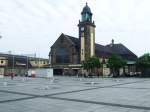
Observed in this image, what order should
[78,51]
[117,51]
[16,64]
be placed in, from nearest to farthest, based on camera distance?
[78,51]
[16,64]
[117,51]

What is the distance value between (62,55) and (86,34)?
12982mm

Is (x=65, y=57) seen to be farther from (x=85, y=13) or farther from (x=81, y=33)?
(x=85, y=13)

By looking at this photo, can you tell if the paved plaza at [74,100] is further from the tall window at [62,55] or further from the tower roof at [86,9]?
the tall window at [62,55]

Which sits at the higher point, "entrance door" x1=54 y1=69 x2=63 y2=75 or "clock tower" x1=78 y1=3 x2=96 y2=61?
"clock tower" x1=78 y1=3 x2=96 y2=61

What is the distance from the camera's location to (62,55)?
91.8 m

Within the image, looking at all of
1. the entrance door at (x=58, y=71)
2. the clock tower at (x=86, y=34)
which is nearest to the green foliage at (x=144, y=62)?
the clock tower at (x=86, y=34)

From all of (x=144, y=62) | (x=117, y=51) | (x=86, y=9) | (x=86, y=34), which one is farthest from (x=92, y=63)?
(x=117, y=51)

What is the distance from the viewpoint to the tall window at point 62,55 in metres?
90.1

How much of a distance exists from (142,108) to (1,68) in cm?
9164

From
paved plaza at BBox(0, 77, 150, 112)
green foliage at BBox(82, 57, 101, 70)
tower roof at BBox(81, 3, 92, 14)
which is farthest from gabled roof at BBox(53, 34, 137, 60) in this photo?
paved plaza at BBox(0, 77, 150, 112)

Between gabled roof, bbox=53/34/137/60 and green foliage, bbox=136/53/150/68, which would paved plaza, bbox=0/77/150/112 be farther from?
gabled roof, bbox=53/34/137/60

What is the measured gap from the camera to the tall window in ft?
296

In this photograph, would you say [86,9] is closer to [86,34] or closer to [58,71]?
[86,34]

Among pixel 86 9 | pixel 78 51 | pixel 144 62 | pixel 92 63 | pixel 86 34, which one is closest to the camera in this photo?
pixel 144 62
